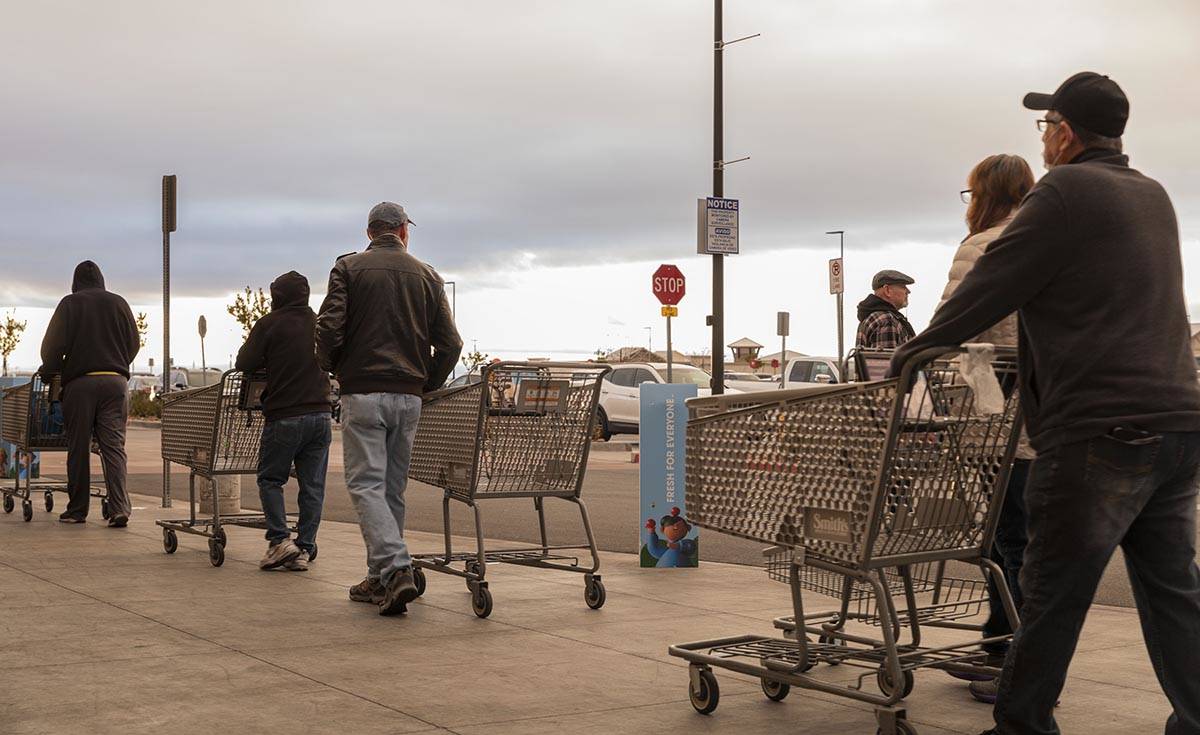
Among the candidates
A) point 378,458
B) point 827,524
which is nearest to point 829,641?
point 827,524

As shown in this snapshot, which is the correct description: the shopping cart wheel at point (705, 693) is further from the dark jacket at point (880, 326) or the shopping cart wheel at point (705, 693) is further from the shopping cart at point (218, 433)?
the shopping cart at point (218, 433)

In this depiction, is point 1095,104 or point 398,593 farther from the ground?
point 1095,104

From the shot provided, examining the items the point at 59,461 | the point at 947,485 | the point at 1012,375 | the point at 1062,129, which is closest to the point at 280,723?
the point at 947,485

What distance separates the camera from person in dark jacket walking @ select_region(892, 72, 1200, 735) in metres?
3.76

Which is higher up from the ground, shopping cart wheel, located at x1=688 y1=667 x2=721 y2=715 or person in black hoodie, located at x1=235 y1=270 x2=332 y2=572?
person in black hoodie, located at x1=235 y1=270 x2=332 y2=572

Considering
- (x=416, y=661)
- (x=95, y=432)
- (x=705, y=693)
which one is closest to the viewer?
(x=705, y=693)

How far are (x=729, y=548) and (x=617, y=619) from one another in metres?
3.81

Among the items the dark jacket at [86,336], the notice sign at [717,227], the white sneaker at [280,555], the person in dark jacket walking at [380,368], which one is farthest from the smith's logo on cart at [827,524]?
the notice sign at [717,227]

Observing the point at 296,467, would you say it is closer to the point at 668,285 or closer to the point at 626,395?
the point at 668,285

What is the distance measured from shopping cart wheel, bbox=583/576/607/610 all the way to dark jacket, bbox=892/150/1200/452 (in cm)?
376

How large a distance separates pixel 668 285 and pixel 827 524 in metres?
19.9

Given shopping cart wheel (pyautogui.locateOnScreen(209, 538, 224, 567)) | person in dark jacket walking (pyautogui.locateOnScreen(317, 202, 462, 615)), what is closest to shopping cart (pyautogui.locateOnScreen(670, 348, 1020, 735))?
person in dark jacket walking (pyautogui.locateOnScreen(317, 202, 462, 615))

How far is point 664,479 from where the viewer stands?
29.7 ft

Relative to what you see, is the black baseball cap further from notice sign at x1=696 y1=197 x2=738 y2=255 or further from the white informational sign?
the white informational sign
